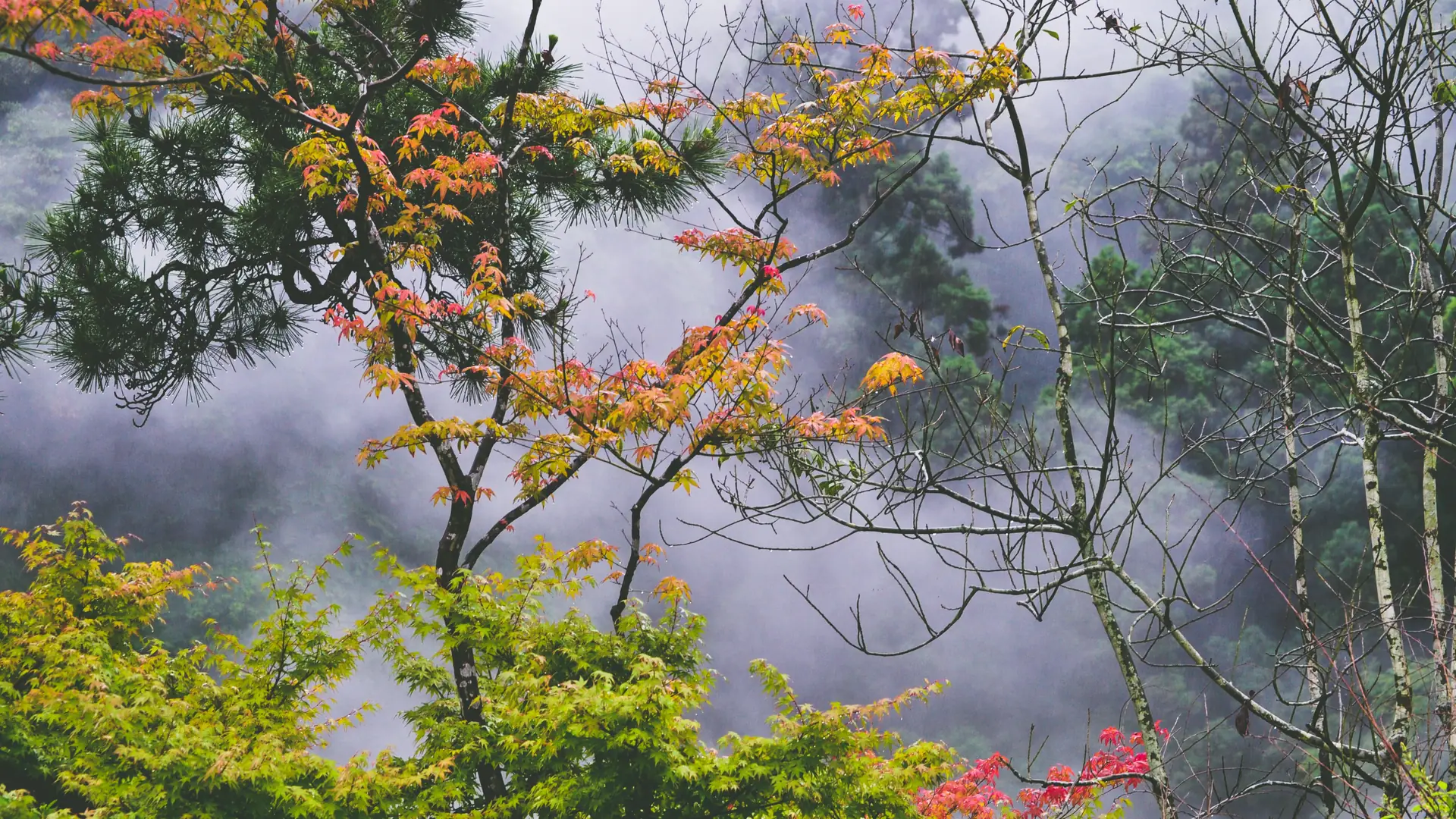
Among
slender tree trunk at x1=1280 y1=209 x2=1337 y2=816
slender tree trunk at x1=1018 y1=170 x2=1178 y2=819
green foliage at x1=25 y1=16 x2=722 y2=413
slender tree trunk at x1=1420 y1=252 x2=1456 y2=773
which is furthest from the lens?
green foliage at x1=25 y1=16 x2=722 y2=413

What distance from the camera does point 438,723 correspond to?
3.73m

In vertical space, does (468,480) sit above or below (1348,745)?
above

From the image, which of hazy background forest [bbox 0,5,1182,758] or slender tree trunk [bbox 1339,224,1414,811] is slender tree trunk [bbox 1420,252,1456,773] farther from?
hazy background forest [bbox 0,5,1182,758]

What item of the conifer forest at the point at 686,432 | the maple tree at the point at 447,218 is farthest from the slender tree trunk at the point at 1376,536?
the maple tree at the point at 447,218

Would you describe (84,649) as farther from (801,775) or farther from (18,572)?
(18,572)

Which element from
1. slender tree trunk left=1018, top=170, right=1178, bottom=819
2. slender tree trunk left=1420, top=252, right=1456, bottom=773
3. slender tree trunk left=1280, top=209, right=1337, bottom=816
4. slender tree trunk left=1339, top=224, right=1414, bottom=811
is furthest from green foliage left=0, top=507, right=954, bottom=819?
slender tree trunk left=1420, top=252, right=1456, bottom=773

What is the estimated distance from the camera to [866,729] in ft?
10.8

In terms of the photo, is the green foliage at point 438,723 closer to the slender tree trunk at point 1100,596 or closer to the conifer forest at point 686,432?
the conifer forest at point 686,432

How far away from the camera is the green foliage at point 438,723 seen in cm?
306

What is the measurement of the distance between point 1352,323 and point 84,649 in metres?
4.94

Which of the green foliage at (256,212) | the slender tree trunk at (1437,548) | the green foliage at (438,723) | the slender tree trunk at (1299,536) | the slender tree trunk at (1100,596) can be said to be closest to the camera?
the slender tree trunk at (1437,548)

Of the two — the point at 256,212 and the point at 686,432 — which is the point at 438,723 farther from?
the point at 256,212

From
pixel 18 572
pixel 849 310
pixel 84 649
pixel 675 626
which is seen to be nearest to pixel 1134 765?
pixel 675 626

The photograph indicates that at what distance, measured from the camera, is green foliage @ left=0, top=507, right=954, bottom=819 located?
3.06 meters
